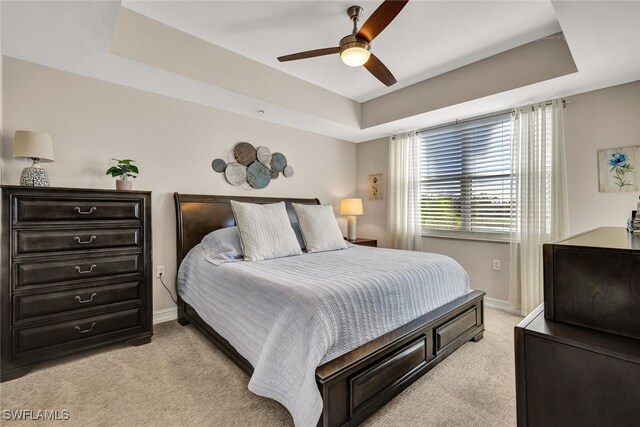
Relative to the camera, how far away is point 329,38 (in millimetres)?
2584

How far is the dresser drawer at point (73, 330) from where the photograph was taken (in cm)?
196

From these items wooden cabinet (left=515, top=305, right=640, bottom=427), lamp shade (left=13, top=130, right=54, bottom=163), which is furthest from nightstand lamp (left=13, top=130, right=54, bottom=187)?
wooden cabinet (left=515, top=305, right=640, bottom=427)

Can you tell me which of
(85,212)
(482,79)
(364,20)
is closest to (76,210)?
(85,212)

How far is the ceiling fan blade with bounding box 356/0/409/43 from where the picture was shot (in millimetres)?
1591

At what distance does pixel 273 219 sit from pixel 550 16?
111 inches

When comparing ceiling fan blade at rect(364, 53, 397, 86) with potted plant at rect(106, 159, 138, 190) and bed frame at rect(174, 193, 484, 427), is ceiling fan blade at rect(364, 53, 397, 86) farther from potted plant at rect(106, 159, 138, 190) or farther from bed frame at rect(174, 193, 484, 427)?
potted plant at rect(106, 159, 138, 190)

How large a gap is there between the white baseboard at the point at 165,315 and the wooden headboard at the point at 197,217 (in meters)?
0.47

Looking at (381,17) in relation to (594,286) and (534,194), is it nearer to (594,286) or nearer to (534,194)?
(594,286)

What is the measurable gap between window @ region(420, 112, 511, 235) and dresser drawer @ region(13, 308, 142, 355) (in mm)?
3550

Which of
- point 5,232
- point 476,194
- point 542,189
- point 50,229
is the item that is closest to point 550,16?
point 542,189

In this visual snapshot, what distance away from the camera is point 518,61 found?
8.82 ft

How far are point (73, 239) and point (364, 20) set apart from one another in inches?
109

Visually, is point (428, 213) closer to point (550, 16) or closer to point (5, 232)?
point (550, 16)

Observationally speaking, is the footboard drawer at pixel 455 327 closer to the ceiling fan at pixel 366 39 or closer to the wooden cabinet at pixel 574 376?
the wooden cabinet at pixel 574 376
